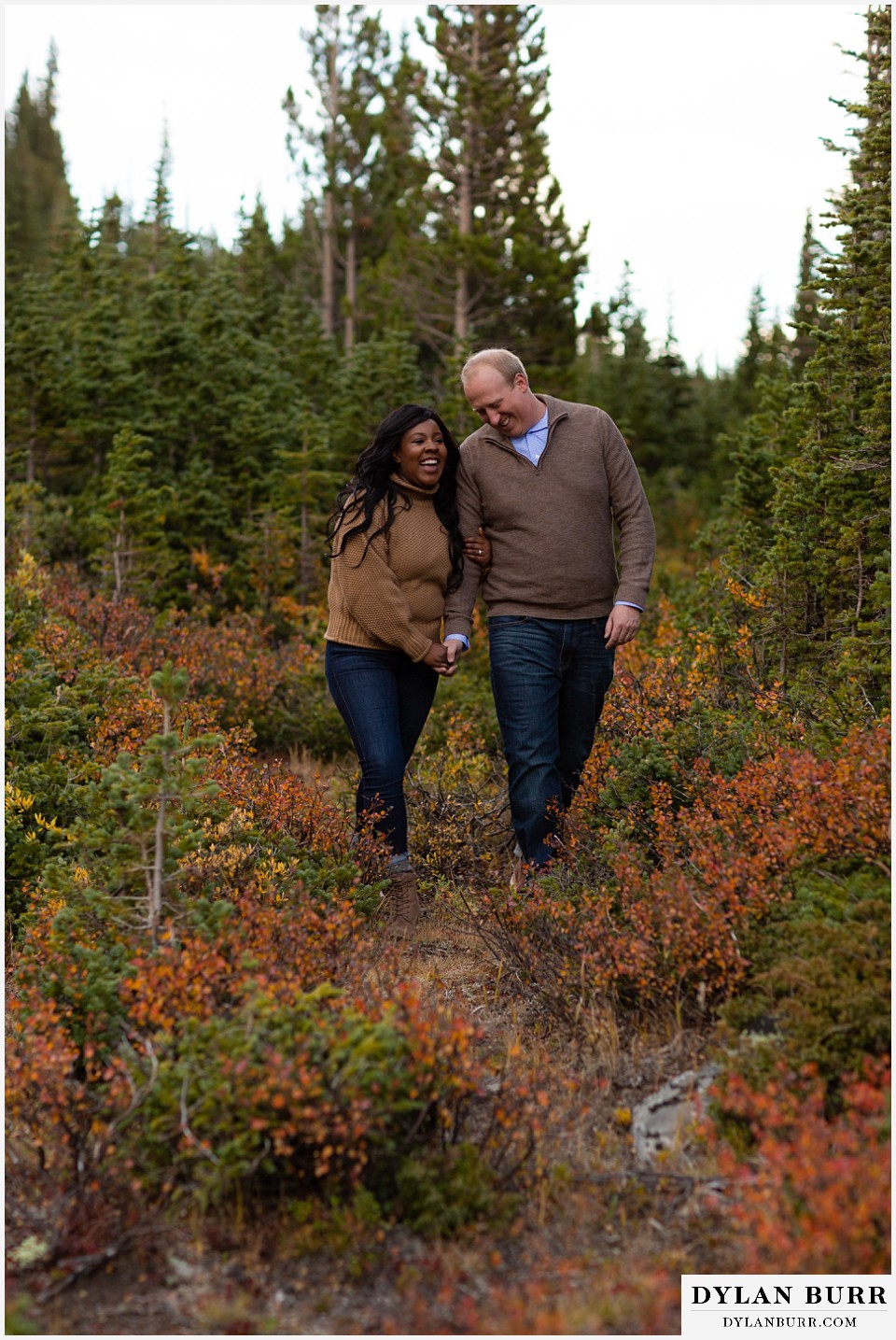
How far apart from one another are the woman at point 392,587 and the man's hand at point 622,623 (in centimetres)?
67

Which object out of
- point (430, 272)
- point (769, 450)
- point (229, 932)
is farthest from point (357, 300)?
point (229, 932)

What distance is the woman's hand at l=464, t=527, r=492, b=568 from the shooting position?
5.15 m

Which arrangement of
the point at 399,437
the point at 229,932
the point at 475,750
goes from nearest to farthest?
the point at 229,932, the point at 399,437, the point at 475,750

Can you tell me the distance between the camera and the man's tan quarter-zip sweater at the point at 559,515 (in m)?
5.02

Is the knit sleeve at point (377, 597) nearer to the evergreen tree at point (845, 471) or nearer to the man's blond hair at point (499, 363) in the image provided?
the man's blond hair at point (499, 363)

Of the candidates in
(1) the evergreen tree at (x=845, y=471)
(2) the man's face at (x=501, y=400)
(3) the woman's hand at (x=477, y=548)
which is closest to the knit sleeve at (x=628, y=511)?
(2) the man's face at (x=501, y=400)

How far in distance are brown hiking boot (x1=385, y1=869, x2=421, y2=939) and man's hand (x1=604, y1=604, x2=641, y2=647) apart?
147 centimetres

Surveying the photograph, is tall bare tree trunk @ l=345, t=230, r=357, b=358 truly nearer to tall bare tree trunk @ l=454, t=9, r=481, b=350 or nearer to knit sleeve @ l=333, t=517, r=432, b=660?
tall bare tree trunk @ l=454, t=9, r=481, b=350

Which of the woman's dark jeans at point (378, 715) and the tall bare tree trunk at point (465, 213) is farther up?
the tall bare tree trunk at point (465, 213)

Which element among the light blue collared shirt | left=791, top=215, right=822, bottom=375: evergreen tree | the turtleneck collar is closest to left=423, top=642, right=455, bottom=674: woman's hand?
the turtleneck collar

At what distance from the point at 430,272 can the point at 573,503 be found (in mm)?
13932

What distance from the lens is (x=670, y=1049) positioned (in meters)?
3.77

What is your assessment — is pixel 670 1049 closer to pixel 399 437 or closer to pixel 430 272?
pixel 399 437

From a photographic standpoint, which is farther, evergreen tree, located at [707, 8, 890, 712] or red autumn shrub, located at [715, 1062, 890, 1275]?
evergreen tree, located at [707, 8, 890, 712]
